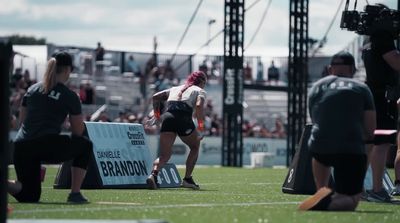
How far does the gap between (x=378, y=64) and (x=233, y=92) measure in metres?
20.5

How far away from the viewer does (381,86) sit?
14430 millimetres

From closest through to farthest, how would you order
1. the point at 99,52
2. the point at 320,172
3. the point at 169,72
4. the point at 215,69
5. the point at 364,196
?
1. the point at 320,172
2. the point at 364,196
3. the point at 99,52
4. the point at 169,72
5. the point at 215,69

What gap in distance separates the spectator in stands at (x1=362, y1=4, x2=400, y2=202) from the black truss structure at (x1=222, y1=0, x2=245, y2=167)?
19.1m

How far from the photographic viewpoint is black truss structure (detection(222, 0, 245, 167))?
3353 cm

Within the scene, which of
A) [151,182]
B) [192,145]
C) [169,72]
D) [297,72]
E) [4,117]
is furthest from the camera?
[169,72]

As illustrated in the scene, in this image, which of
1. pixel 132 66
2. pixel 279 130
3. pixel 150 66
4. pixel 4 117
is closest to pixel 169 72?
pixel 150 66

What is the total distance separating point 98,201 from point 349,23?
445 centimetres

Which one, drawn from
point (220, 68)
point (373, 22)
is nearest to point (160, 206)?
point (373, 22)

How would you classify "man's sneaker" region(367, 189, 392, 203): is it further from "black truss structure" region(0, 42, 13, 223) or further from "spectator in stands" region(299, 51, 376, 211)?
"black truss structure" region(0, 42, 13, 223)

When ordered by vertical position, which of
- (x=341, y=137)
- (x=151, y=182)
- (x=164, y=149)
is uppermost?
(x=341, y=137)

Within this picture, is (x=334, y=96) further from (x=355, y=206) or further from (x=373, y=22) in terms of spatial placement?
(x=373, y=22)

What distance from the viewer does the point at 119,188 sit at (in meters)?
17.3

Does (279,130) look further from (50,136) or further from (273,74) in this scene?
(50,136)

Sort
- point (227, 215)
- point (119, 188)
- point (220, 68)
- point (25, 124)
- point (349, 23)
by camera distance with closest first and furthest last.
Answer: point (227, 215)
point (25, 124)
point (349, 23)
point (119, 188)
point (220, 68)
